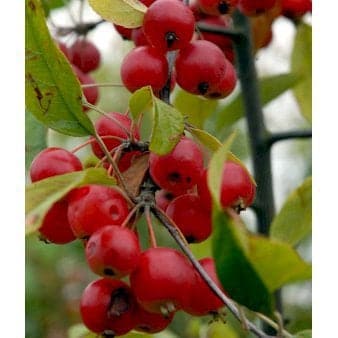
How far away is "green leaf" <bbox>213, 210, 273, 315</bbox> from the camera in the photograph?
63 cm

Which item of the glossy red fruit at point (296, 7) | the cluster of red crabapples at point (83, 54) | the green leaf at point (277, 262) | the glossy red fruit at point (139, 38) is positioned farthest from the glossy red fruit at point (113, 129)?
the glossy red fruit at point (296, 7)

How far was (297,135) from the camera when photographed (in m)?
1.15

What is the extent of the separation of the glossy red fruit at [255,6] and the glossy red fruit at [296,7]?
16cm

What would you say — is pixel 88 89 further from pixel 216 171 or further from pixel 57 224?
pixel 216 171

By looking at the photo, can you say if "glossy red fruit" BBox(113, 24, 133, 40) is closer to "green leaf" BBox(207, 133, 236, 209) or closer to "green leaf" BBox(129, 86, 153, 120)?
"green leaf" BBox(129, 86, 153, 120)

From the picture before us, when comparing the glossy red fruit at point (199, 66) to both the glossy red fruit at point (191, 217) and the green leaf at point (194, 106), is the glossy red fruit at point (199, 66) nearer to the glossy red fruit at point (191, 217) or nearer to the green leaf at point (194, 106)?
the glossy red fruit at point (191, 217)

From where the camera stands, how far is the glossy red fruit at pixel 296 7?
125 cm

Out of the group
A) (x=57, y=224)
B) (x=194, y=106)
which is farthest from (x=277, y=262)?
(x=194, y=106)

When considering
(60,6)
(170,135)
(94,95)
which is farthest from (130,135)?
(60,6)

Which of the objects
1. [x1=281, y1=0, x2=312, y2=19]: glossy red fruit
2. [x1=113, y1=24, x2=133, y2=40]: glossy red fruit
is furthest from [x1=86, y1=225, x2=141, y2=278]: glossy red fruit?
[x1=281, y1=0, x2=312, y2=19]: glossy red fruit

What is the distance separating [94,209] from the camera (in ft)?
2.43

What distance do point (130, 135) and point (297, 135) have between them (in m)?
0.38

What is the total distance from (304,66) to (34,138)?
0.53 meters

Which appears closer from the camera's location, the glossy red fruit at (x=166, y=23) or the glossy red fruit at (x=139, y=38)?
the glossy red fruit at (x=166, y=23)
